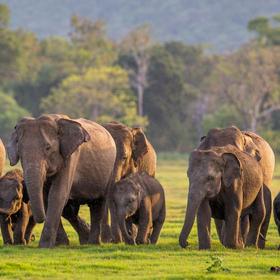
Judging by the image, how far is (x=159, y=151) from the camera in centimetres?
8831

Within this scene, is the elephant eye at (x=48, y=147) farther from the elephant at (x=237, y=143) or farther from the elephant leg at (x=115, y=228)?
the elephant at (x=237, y=143)

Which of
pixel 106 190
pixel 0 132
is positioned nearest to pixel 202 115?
pixel 0 132

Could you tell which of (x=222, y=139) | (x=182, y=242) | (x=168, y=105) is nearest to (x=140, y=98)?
(x=168, y=105)

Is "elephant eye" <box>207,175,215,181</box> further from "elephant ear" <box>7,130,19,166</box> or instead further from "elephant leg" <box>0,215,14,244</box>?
"elephant leg" <box>0,215,14,244</box>

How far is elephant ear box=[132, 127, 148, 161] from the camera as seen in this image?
20.8m

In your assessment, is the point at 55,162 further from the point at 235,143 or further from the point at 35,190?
the point at 235,143

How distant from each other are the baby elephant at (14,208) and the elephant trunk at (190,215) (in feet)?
9.38

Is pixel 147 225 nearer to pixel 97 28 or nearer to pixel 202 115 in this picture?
pixel 202 115

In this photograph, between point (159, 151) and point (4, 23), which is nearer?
point (159, 151)

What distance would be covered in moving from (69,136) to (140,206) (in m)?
2.37

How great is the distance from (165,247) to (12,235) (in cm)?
282

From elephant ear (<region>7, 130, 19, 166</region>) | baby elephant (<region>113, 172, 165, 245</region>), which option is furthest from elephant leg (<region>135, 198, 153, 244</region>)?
elephant ear (<region>7, 130, 19, 166</region>)

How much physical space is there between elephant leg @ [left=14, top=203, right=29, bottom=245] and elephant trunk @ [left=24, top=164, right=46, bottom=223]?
5.94ft

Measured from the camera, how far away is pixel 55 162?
16953 millimetres
